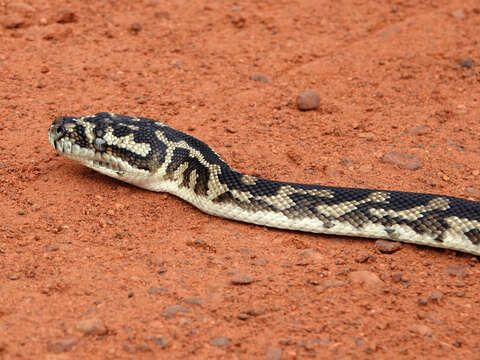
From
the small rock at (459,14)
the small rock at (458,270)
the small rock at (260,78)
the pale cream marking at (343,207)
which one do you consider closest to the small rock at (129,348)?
the pale cream marking at (343,207)

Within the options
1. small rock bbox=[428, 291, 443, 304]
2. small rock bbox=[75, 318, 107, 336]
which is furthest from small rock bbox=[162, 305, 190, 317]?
small rock bbox=[428, 291, 443, 304]

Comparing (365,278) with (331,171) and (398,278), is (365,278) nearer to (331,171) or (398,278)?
(398,278)

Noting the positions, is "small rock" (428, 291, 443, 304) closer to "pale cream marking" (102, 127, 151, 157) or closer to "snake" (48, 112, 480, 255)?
"snake" (48, 112, 480, 255)

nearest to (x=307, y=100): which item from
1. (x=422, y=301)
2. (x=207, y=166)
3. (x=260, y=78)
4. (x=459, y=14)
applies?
(x=260, y=78)

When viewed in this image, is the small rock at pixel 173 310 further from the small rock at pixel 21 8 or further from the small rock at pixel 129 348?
the small rock at pixel 21 8

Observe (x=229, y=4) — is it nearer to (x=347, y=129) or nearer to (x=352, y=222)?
(x=347, y=129)

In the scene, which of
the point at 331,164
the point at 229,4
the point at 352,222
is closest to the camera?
the point at 352,222

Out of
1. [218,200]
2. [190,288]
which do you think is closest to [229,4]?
[218,200]
